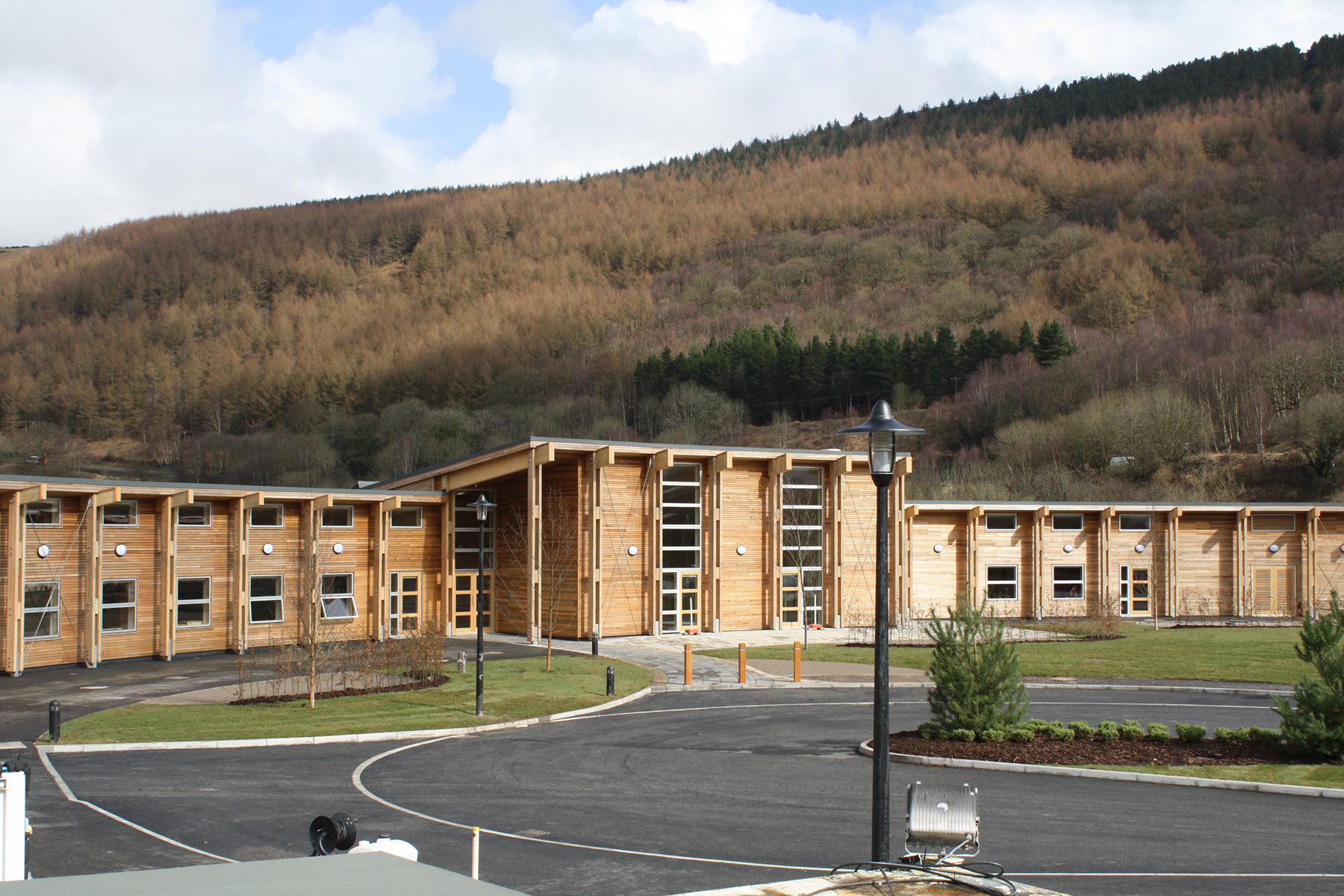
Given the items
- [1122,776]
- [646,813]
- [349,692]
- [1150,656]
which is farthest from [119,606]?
[1150,656]

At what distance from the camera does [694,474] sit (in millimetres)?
37156

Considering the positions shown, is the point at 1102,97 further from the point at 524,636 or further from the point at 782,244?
the point at 524,636

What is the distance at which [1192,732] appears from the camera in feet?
53.5

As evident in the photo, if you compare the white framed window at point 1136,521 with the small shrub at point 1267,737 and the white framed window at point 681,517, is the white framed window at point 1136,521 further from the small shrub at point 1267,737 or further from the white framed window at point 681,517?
the small shrub at point 1267,737

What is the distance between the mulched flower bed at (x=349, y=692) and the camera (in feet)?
71.3

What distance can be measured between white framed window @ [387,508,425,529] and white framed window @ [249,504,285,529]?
A: 3.80 metres

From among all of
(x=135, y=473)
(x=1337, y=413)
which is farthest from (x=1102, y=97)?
(x=135, y=473)

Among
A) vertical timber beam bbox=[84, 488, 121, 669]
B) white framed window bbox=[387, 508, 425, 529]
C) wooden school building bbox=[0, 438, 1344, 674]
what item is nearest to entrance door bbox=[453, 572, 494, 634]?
wooden school building bbox=[0, 438, 1344, 674]

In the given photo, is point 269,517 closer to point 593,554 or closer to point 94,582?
point 94,582

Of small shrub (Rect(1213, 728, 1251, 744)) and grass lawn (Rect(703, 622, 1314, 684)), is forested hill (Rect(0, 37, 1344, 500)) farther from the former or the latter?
small shrub (Rect(1213, 728, 1251, 744))

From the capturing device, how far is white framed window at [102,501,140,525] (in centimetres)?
2978

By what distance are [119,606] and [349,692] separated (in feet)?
35.6

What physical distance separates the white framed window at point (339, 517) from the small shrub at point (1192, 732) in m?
26.5

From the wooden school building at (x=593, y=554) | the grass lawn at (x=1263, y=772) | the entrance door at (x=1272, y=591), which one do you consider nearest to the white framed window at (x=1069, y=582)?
the wooden school building at (x=593, y=554)
